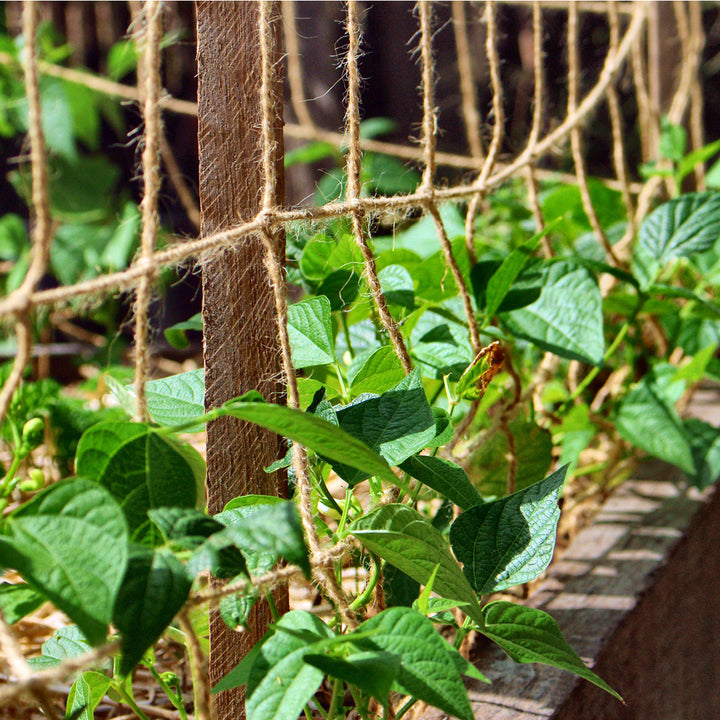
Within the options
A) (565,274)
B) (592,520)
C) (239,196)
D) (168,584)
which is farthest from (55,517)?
(592,520)

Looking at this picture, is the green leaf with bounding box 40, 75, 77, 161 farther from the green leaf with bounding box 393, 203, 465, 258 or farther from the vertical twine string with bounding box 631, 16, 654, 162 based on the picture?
the vertical twine string with bounding box 631, 16, 654, 162

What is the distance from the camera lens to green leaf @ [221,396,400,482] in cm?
32

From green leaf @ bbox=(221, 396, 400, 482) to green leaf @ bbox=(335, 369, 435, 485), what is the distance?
0.18 feet

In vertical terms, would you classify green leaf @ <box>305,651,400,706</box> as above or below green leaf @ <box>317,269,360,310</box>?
below

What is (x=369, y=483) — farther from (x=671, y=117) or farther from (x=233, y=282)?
(x=671, y=117)

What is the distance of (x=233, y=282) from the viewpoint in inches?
17.5

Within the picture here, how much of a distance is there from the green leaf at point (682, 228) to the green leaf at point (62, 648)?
0.65 m

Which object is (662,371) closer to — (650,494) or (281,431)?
(650,494)

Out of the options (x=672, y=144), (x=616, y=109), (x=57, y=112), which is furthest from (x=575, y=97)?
(x=57, y=112)

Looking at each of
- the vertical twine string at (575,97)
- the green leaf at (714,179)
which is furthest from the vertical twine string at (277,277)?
the green leaf at (714,179)

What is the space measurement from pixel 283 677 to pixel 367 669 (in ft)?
0.13

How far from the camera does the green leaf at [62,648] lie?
17.0 inches

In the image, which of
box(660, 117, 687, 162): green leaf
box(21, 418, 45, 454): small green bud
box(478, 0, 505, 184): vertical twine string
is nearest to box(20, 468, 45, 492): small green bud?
box(21, 418, 45, 454): small green bud

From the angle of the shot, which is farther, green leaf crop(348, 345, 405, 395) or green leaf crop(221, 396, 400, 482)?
green leaf crop(348, 345, 405, 395)
